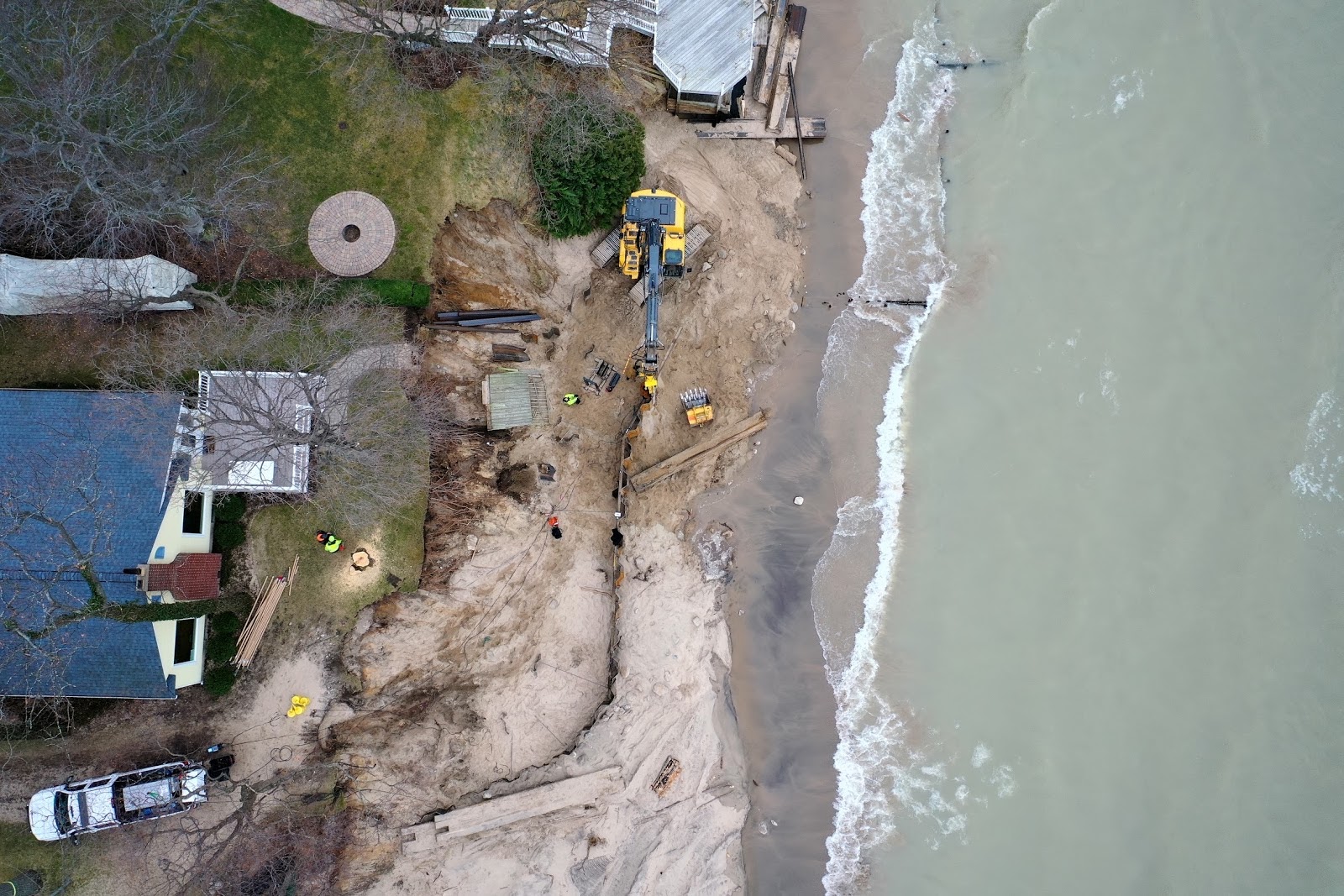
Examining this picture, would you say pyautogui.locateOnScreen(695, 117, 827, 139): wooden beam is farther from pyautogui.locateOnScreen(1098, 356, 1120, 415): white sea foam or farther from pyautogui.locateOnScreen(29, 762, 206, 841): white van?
pyautogui.locateOnScreen(29, 762, 206, 841): white van

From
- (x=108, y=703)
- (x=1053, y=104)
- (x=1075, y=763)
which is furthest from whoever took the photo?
(x=1053, y=104)

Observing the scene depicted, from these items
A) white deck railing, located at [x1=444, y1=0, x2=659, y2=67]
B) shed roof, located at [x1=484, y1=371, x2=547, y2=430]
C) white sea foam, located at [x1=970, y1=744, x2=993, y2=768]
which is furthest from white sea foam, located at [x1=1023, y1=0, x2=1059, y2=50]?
white sea foam, located at [x1=970, y1=744, x2=993, y2=768]

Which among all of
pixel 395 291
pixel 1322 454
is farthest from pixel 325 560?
pixel 1322 454

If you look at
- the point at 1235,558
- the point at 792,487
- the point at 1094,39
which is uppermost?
the point at 1094,39

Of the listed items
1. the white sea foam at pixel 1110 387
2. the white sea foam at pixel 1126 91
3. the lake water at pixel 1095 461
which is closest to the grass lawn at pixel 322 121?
the lake water at pixel 1095 461

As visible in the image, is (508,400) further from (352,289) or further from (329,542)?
(329,542)

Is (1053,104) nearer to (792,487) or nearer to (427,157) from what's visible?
(792,487)

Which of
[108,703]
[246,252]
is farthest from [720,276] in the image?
[108,703]
